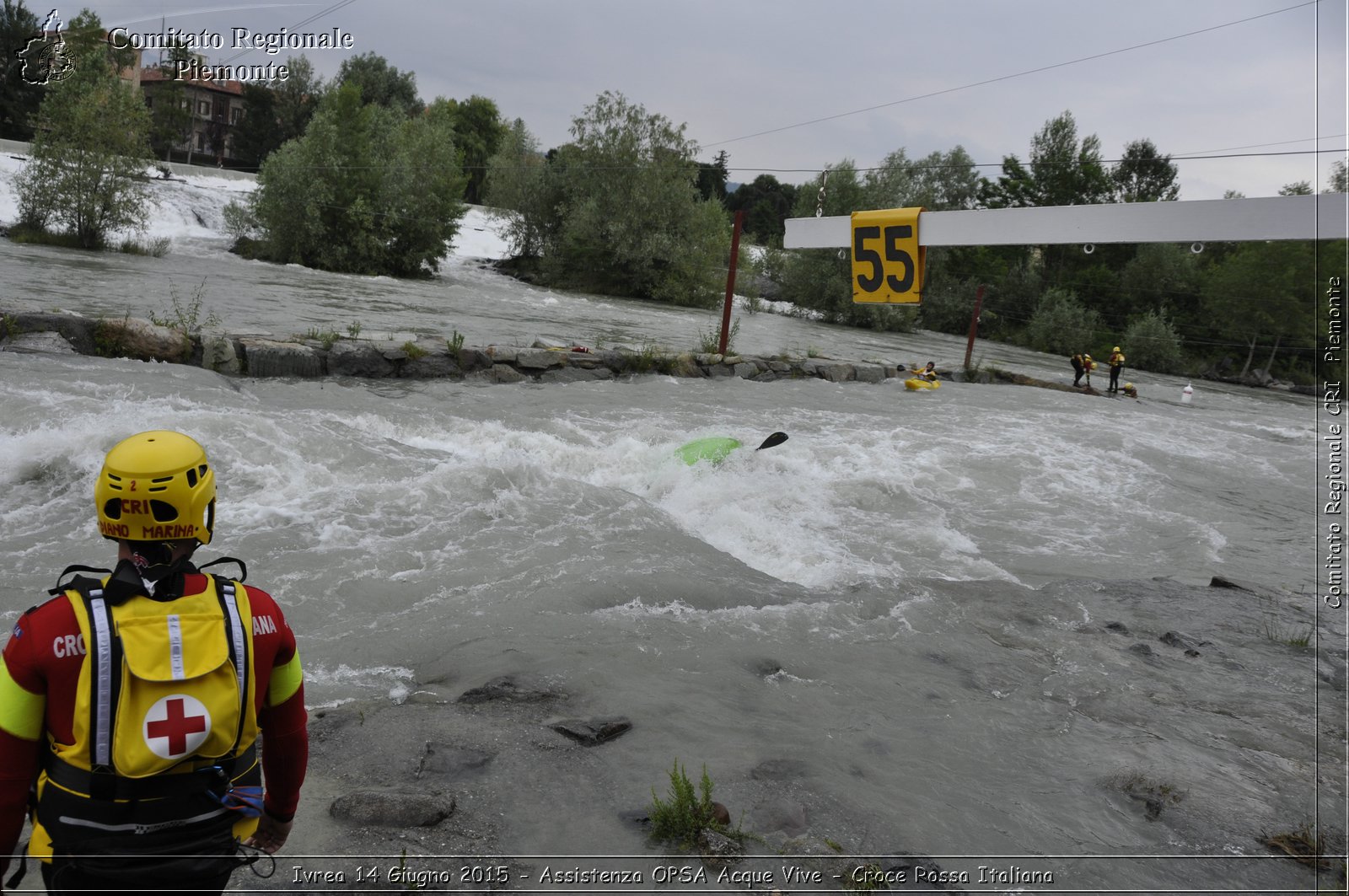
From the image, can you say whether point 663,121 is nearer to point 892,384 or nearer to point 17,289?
point 892,384

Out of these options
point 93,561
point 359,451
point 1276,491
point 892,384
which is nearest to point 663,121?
point 892,384

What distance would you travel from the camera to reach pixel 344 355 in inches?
465

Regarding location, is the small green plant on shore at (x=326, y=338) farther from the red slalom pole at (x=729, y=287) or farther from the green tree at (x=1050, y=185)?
the green tree at (x=1050, y=185)

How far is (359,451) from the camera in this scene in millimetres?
8305

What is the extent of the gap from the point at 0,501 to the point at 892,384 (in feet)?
50.0

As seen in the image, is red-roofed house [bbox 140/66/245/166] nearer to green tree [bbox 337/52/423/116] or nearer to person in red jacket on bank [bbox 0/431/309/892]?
green tree [bbox 337/52/423/116]

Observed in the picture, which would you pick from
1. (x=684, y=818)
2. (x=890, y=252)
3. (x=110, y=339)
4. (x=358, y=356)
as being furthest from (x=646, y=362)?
(x=684, y=818)

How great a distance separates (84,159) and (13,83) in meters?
21.3

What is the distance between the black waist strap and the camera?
61.7 inches

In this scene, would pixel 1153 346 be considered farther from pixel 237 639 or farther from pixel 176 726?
pixel 176 726

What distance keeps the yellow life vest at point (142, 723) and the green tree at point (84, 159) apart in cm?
2928

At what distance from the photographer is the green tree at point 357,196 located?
30266 mm

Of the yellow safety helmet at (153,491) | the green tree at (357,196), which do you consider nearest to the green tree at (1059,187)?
the green tree at (357,196)

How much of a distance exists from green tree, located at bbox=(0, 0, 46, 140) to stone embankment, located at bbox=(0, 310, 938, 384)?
3846 centimetres
